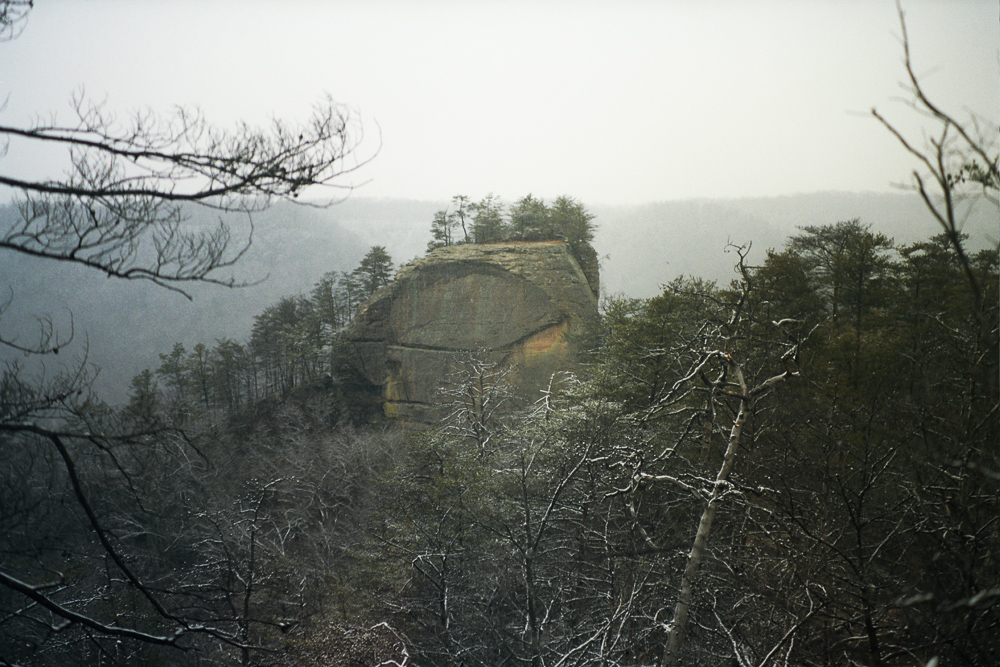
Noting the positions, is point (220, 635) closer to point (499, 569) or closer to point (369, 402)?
point (499, 569)

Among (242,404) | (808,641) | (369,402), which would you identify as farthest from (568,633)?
(242,404)

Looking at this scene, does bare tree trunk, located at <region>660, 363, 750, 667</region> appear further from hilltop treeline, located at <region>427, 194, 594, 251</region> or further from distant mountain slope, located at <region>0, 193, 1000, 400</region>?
distant mountain slope, located at <region>0, 193, 1000, 400</region>

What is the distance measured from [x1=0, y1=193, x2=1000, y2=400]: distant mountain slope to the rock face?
1195cm

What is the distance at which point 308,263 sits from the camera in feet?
172

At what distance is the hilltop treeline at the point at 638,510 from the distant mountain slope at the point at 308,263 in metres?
19.0

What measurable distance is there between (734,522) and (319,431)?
19183 millimetres

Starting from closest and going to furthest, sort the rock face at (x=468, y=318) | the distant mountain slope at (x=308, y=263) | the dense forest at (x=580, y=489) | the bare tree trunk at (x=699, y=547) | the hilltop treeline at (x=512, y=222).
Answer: the dense forest at (x=580, y=489) < the bare tree trunk at (x=699, y=547) < the rock face at (x=468, y=318) < the hilltop treeline at (x=512, y=222) < the distant mountain slope at (x=308, y=263)

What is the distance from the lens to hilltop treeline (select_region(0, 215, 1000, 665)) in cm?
491

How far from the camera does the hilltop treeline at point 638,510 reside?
16.1ft

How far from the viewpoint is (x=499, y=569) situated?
422 inches

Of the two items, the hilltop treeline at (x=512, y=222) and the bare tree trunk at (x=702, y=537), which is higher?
the hilltop treeline at (x=512, y=222)

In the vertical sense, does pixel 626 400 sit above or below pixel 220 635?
below

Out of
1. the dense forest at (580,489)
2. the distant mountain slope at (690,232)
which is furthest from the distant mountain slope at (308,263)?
the dense forest at (580,489)

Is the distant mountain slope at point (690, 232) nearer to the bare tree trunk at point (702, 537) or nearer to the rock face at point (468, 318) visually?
the rock face at point (468, 318)
